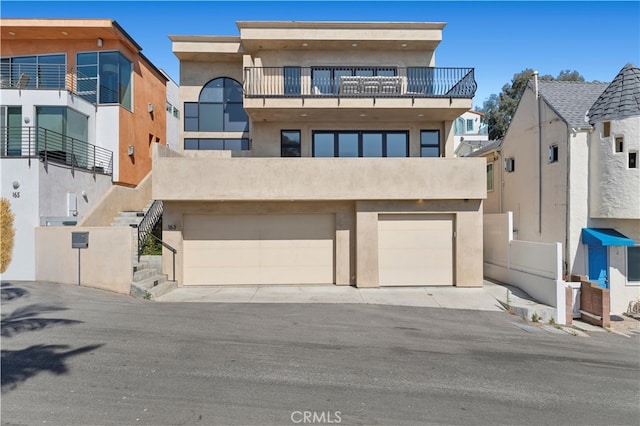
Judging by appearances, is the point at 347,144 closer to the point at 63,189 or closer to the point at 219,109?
the point at 219,109

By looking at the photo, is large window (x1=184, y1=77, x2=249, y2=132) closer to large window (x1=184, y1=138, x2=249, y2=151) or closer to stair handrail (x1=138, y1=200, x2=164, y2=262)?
large window (x1=184, y1=138, x2=249, y2=151)

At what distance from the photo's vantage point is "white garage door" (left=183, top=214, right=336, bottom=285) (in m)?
12.5

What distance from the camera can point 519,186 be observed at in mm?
15727

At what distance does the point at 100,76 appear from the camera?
1700 cm

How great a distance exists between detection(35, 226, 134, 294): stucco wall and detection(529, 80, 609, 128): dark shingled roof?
1506 centimetres

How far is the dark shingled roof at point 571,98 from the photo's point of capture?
13109 millimetres

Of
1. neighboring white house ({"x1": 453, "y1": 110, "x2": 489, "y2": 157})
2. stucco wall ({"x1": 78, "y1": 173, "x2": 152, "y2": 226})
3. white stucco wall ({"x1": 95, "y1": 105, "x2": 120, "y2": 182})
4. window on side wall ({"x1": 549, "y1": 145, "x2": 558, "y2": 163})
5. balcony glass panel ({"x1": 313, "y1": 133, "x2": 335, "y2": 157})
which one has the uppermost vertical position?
neighboring white house ({"x1": 453, "y1": 110, "x2": 489, "y2": 157})

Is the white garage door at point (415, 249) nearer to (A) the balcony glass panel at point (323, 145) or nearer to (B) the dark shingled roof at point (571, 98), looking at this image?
(A) the balcony glass panel at point (323, 145)

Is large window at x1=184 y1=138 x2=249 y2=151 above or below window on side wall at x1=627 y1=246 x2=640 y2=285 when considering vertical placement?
above

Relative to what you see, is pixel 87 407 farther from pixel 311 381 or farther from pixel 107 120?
pixel 107 120

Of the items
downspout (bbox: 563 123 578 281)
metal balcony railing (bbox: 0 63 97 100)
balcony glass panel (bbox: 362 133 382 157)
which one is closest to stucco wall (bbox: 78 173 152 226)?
metal balcony railing (bbox: 0 63 97 100)

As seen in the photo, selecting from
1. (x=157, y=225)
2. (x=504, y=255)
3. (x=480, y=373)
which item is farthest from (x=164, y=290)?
(x=504, y=255)

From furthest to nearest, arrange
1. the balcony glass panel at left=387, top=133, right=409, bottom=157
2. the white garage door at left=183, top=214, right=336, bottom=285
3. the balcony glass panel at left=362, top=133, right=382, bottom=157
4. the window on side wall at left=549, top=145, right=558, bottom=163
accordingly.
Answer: the balcony glass panel at left=387, top=133, right=409, bottom=157
the balcony glass panel at left=362, top=133, right=382, bottom=157
the window on side wall at left=549, top=145, right=558, bottom=163
the white garage door at left=183, top=214, right=336, bottom=285

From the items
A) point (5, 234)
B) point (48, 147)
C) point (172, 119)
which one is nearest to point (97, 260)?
point (5, 234)
